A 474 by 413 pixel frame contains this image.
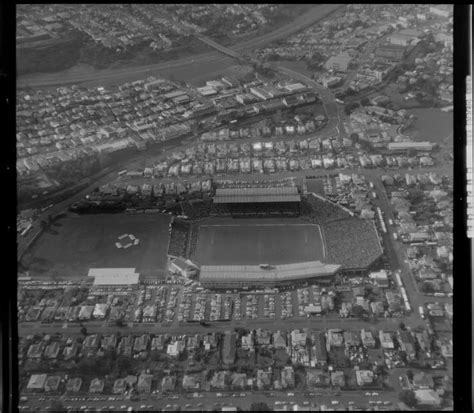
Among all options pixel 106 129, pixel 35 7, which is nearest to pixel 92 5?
pixel 35 7

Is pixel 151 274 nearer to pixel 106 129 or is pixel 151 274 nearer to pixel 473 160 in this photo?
pixel 106 129

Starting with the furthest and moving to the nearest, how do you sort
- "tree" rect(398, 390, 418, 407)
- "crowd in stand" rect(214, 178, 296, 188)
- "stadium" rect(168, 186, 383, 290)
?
"crowd in stand" rect(214, 178, 296, 188)
"stadium" rect(168, 186, 383, 290)
"tree" rect(398, 390, 418, 407)

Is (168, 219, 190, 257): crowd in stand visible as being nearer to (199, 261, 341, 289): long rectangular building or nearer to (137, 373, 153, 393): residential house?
(199, 261, 341, 289): long rectangular building

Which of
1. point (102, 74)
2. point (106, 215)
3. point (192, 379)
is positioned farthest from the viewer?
point (102, 74)

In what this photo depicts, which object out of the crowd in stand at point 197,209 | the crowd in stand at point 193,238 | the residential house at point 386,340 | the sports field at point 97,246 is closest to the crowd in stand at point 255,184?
the crowd in stand at point 197,209

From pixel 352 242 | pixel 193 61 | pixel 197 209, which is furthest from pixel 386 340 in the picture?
pixel 193 61

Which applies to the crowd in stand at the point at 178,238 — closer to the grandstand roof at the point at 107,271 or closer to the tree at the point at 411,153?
the grandstand roof at the point at 107,271

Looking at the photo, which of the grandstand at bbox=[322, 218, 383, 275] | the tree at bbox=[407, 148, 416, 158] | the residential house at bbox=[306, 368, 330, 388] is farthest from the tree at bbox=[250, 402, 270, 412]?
the tree at bbox=[407, 148, 416, 158]
